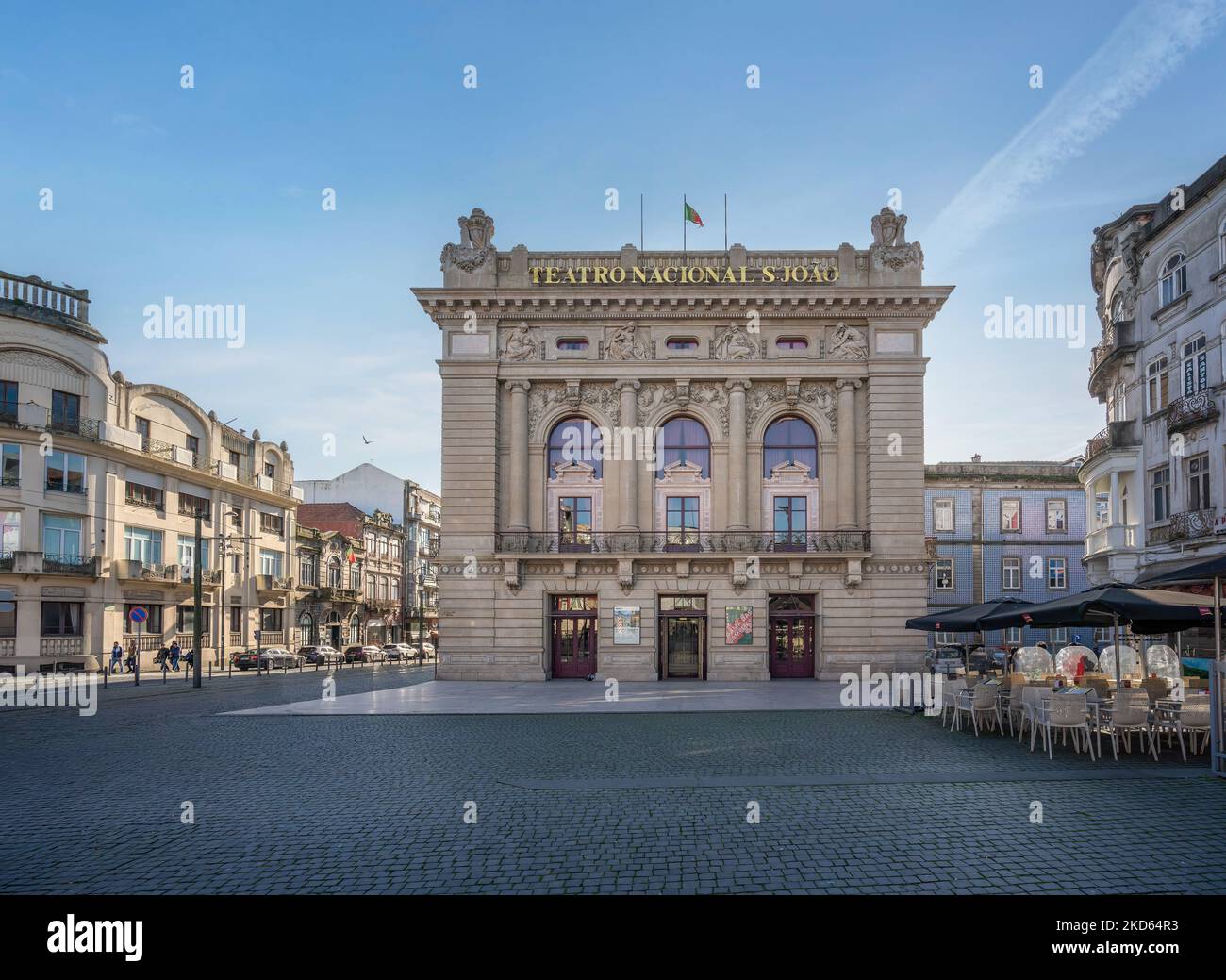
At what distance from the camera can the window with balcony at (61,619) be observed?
4044 centimetres

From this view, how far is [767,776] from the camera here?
1274 centimetres

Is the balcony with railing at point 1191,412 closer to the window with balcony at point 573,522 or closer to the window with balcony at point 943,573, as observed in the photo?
the window with balcony at point 573,522

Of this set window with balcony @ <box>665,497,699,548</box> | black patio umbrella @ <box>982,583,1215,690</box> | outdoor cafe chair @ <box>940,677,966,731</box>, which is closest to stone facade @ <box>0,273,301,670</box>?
window with balcony @ <box>665,497,699,548</box>

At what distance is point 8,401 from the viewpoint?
4003cm

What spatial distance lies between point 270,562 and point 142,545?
13.4 m

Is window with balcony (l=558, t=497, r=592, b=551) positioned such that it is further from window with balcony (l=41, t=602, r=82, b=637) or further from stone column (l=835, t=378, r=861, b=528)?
window with balcony (l=41, t=602, r=82, b=637)

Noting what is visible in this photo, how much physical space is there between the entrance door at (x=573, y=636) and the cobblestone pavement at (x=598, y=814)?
16512 mm

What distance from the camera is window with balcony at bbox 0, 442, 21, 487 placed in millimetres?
39656

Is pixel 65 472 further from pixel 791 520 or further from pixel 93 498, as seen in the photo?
pixel 791 520

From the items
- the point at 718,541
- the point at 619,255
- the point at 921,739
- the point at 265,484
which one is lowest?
the point at 921,739

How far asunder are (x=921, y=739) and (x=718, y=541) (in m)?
17.9
